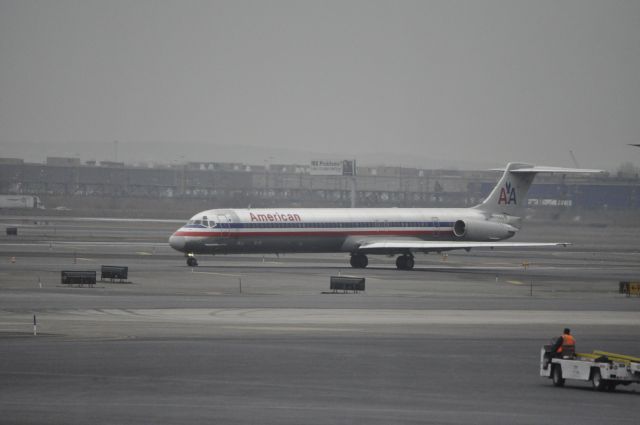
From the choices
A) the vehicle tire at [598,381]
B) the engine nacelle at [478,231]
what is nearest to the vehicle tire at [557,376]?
the vehicle tire at [598,381]

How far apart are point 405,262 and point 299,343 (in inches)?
1542

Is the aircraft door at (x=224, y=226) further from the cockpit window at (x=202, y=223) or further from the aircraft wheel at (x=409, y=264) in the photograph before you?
the aircraft wheel at (x=409, y=264)

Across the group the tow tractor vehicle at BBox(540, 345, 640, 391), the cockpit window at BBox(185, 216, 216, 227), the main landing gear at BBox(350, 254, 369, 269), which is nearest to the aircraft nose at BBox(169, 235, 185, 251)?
the cockpit window at BBox(185, 216, 216, 227)

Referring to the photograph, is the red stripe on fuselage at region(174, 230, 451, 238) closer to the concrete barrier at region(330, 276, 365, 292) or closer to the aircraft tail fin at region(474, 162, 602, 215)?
the aircraft tail fin at region(474, 162, 602, 215)

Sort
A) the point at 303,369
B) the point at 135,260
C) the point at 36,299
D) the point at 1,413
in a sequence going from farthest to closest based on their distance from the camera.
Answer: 1. the point at 135,260
2. the point at 36,299
3. the point at 303,369
4. the point at 1,413

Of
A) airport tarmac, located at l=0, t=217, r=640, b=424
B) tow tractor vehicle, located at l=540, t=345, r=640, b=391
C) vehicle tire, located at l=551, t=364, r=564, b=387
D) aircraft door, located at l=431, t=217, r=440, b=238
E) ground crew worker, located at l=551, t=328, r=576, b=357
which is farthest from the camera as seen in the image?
aircraft door, located at l=431, t=217, r=440, b=238

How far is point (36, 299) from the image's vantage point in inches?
2020

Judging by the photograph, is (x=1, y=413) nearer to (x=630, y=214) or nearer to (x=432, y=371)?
(x=432, y=371)

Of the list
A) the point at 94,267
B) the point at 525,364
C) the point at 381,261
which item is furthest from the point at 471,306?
the point at 381,261

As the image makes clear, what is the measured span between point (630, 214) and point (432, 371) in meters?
138

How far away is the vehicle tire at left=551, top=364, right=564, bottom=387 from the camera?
31047mm

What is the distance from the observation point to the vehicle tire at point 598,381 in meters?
30.1

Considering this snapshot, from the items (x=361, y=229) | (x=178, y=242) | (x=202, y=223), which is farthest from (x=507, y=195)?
(x=178, y=242)

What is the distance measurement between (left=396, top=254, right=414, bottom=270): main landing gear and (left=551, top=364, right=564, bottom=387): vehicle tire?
150 feet
